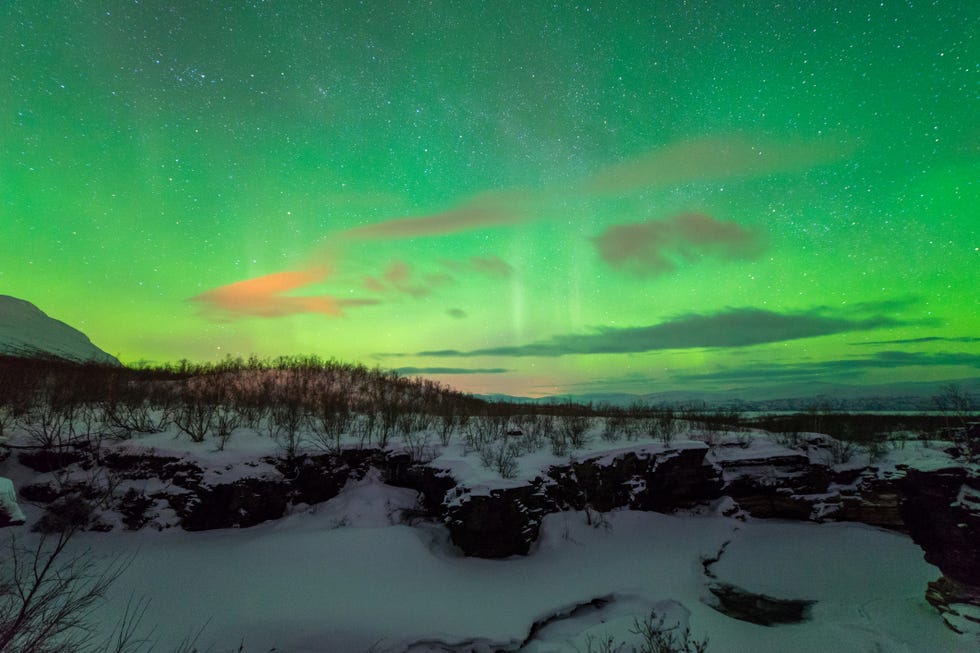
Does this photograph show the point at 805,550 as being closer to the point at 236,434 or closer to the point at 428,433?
the point at 428,433

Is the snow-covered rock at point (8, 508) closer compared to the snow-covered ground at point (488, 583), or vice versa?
the snow-covered rock at point (8, 508)

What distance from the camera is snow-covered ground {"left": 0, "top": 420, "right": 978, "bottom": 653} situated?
19.9 feet

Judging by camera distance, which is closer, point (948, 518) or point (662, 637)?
point (662, 637)

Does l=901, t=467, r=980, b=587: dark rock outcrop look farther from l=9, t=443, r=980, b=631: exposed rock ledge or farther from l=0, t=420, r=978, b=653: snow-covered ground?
l=0, t=420, r=978, b=653: snow-covered ground

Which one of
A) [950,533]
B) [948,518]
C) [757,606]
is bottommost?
[757,606]

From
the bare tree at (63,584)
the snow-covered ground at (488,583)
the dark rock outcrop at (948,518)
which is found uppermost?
the dark rock outcrop at (948,518)

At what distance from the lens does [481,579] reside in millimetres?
7555

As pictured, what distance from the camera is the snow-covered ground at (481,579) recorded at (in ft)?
19.9

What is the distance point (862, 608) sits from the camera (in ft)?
22.8

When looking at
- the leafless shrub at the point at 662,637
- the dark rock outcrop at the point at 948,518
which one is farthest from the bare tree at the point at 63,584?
the dark rock outcrop at the point at 948,518

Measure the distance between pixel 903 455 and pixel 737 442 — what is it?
12.3 ft

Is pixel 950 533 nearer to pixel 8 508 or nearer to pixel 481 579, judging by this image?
pixel 481 579

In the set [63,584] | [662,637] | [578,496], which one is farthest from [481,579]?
[63,584]

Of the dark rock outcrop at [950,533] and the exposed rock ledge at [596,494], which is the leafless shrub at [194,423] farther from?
the dark rock outcrop at [950,533]
